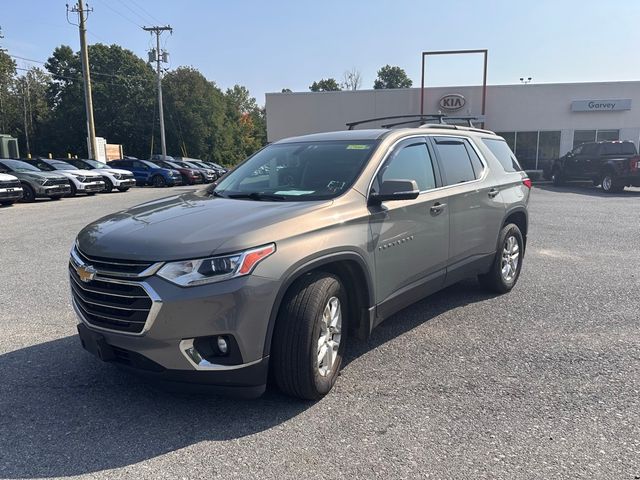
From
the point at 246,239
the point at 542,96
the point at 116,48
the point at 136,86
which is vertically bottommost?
the point at 246,239

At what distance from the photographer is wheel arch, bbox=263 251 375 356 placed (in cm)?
311

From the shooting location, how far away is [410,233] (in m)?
4.15

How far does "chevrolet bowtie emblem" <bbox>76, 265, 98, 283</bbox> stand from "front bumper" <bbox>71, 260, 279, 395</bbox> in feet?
1.27

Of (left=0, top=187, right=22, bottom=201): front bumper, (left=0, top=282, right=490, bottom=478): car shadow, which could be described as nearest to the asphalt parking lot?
(left=0, top=282, right=490, bottom=478): car shadow

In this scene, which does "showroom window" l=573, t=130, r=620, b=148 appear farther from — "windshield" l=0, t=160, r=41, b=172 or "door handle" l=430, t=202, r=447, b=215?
"door handle" l=430, t=202, r=447, b=215

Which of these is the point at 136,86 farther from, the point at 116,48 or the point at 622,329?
the point at 622,329

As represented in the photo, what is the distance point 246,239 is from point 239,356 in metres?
0.68

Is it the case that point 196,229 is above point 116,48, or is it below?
below

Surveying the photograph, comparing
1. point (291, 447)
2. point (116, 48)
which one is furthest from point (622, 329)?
point (116, 48)

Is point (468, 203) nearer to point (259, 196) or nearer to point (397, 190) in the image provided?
point (397, 190)

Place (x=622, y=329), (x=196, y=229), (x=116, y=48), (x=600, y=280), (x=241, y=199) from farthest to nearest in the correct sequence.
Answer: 1. (x=116, y=48)
2. (x=600, y=280)
3. (x=622, y=329)
4. (x=241, y=199)
5. (x=196, y=229)

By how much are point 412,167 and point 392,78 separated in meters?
111

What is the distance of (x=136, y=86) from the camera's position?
2483 inches

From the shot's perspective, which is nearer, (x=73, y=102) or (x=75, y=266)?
(x=75, y=266)
